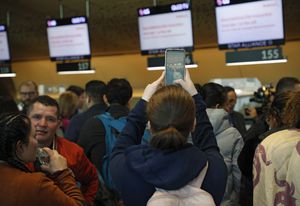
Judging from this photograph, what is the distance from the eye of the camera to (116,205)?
246 cm

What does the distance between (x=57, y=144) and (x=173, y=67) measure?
0.91 meters

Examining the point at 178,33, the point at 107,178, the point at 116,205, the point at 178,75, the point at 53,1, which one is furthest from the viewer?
the point at 53,1

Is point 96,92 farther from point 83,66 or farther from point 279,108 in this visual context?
point 279,108

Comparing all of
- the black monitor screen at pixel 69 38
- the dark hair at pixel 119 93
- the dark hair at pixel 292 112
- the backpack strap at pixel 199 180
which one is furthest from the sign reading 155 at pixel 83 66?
the backpack strap at pixel 199 180

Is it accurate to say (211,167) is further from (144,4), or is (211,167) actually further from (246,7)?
(144,4)

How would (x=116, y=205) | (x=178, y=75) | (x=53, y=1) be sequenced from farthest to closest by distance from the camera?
(x=53, y=1), (x=116, y=205), (x=178, y=75)

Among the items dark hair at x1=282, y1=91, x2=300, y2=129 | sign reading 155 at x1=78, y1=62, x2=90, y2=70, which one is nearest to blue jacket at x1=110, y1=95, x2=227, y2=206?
dark hair at x1=282, y1=91, x2=300, y2=129

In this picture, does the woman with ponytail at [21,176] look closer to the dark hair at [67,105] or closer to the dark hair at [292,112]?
the dark hair at [292,112]

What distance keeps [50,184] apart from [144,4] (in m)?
4.26

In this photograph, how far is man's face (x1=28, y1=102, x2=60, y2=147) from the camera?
2.06 m

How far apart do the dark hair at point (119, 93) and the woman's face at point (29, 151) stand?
1418 millimetres

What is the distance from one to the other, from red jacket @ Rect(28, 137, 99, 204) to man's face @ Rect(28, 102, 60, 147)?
0.07m

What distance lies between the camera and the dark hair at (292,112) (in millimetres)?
1889

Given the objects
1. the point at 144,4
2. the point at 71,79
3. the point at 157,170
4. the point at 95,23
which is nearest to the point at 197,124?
the point at 157,170
